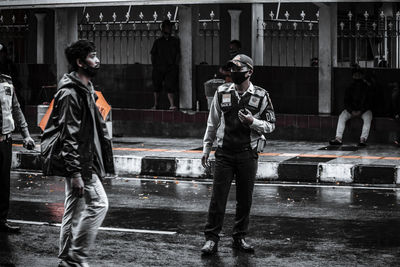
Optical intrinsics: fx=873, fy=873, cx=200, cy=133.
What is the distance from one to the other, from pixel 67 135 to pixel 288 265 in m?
2.12

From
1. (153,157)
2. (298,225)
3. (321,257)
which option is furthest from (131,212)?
(153,157)

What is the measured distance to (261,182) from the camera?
12.5m

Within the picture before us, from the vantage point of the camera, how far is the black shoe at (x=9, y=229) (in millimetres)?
8508

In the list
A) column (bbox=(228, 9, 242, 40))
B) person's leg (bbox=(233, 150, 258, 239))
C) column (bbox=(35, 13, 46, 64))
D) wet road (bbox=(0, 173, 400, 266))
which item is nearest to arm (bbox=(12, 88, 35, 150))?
wet road (bbox=(0, 173, 400, 266))

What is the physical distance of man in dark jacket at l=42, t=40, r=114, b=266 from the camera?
21.0ft

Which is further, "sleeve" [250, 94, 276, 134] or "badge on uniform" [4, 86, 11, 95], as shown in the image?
"badge on uniform" [4, 86, 11, 95]

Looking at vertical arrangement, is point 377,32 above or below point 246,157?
above

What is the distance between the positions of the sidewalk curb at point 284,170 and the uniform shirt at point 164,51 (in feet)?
12.5

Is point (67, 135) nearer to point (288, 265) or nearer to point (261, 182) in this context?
point (288, 265)

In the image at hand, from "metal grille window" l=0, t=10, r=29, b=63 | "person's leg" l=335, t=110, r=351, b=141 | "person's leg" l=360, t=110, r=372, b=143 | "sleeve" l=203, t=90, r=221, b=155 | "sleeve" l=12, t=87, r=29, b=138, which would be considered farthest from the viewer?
"metal grille window" l=0, t=10, r=29, b=63

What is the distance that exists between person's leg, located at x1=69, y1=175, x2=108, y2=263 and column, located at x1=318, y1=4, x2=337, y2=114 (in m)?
9.85

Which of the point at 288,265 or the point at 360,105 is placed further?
the point at 360,105

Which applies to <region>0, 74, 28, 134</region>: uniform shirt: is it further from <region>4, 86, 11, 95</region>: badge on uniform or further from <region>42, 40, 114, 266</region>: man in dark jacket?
<region>42, 40, 114, 266</region>: man in dark jacket

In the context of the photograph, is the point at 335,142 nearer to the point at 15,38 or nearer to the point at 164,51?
the point at 164,51
